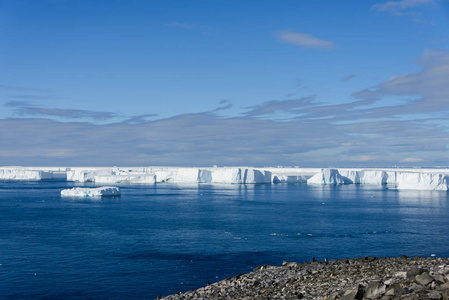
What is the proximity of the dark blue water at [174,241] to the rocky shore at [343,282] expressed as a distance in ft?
14.2

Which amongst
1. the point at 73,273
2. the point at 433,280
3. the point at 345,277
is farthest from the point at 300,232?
the point at 433,280

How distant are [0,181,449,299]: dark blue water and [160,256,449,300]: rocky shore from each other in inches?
171

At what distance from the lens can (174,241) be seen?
25562mm

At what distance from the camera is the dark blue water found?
17562 millimetres

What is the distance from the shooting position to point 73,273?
18656 mm

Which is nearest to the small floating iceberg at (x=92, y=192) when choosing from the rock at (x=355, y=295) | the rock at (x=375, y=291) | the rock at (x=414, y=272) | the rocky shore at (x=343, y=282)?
the rocky shore at (x=343, y=282)

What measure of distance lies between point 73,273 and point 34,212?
76.0 ft

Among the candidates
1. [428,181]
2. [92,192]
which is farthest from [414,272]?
[428,181]

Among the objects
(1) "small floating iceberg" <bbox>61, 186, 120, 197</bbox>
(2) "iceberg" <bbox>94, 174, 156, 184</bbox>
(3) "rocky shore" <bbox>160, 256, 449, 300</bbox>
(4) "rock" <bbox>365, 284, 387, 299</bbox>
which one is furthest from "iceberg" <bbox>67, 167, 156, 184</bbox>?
(4) "rock" <bbox>365, 284, 387, 299</bbox>

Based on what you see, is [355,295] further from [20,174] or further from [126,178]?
[20,174]

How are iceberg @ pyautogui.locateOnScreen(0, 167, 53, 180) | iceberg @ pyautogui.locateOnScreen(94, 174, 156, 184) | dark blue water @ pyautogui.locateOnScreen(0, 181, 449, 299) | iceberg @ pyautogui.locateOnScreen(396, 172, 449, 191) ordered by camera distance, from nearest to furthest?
dark blue water @ pyautogui.locateOnScreen(0, 181, 449, 299)
iceberg @ pyautogui.locateOnScreen(396, 172, 449, 191)
iceberg @ pyautogui.locateOnScreen(94, 174, 156, 184)
iceberg @ pyautogui.locateOnScreen(0, 167, 53, 180)

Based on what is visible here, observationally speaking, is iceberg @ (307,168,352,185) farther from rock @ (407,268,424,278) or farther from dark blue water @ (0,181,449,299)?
rock @ (407,268,424,278)

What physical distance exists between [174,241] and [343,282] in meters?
16.0

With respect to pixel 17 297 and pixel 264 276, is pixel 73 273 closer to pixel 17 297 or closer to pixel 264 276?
pixel 17 297
